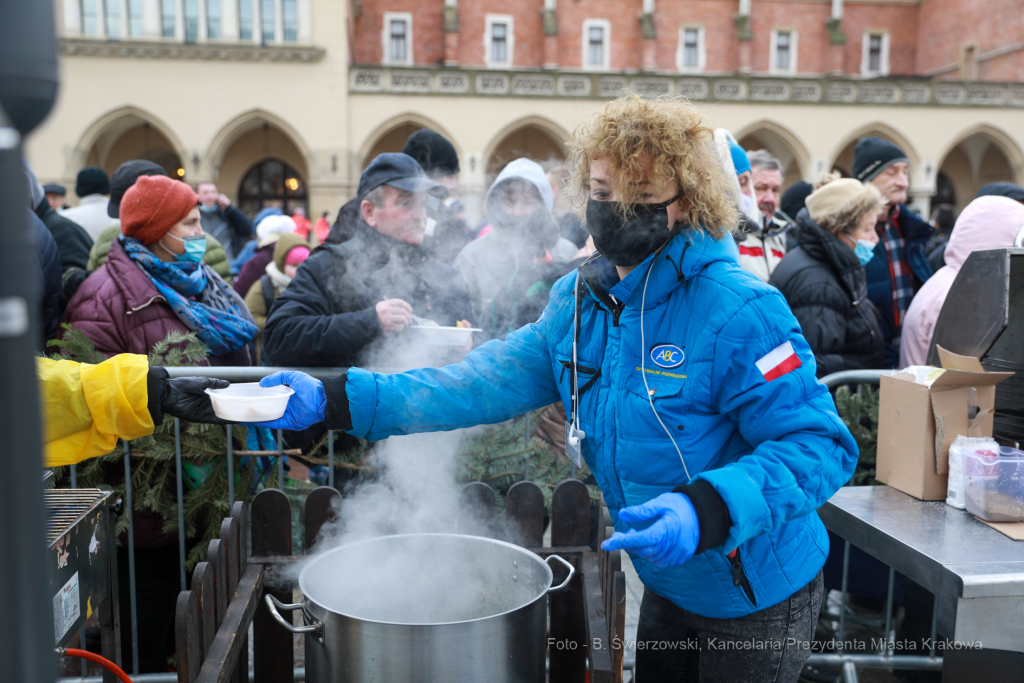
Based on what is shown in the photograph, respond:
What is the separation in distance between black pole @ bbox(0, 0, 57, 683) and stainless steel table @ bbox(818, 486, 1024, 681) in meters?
1.87

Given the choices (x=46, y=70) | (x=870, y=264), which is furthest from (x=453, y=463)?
(x=870, y=264)

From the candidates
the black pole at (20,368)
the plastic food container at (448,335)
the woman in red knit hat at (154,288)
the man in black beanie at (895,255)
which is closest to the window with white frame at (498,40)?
the man in black beanie at (895,255)

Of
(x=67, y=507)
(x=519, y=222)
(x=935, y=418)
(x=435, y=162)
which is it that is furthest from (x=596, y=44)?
(x=67, y=507)

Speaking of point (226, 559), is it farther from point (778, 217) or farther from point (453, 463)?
point (778, 217)

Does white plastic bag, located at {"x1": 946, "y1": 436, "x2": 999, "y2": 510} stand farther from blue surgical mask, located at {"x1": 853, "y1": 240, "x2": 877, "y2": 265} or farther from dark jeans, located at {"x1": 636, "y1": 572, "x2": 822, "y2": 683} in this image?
blue surgical mask, located at {"x1": 853, "y1": 240, "x2": 877, "y2": 265}

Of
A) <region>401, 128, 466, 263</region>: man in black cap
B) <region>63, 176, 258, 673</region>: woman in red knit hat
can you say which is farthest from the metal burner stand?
<region>401, 128, 466, 263</region>: man in black cap

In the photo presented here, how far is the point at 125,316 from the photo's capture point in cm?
301

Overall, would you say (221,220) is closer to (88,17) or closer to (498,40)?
(88,17)

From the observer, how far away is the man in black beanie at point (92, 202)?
552cm

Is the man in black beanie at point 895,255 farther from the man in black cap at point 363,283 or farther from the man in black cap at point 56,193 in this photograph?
the man in black cap at point 56,193

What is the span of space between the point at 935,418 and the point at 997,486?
0.82ft

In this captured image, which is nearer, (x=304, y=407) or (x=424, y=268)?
(x=304, y=407)

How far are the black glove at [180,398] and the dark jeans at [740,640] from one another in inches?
48.8

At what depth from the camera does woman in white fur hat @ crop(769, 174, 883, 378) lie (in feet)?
11.7
